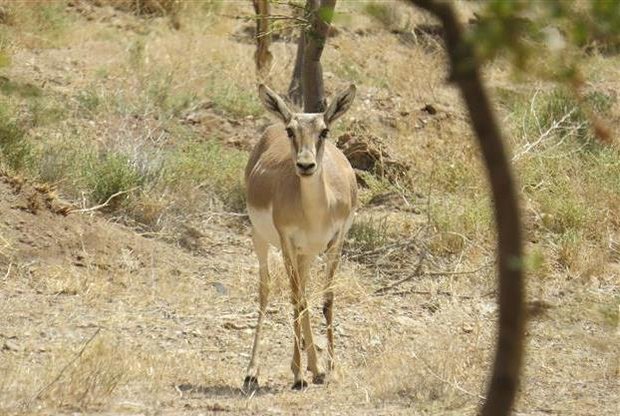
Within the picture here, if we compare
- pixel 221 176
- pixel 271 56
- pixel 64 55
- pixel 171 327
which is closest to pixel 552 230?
pixel 221 176

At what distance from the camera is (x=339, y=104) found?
27.4ft

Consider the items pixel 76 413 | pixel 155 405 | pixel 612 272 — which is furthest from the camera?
pixel 612 272

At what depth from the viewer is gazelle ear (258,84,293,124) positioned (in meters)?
8.28

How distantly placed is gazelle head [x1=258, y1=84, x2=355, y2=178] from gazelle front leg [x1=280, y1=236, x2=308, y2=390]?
0.50 meters

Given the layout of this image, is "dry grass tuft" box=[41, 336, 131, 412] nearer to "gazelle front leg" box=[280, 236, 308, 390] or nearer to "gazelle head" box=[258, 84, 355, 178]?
"gazelle front leg" box=[280, 236, 308, 390]

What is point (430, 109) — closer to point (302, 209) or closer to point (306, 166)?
point (302, 209)

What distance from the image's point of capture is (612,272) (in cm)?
1015

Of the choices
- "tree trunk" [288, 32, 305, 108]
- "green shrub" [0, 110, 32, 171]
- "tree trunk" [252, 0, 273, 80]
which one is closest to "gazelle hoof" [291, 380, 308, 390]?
"green shrub" [0, 110, 32, 171]

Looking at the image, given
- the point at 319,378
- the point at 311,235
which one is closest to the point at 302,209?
the point at 311,235

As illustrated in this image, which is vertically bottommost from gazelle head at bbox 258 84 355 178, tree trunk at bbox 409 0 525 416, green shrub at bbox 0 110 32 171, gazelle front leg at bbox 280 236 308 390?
green shrub at bbox 0 110 32 171

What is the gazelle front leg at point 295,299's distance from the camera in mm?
7957

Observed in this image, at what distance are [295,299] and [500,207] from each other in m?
5.04

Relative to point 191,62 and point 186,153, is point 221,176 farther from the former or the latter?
point 191,62

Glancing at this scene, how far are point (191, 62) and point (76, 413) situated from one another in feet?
30.4
